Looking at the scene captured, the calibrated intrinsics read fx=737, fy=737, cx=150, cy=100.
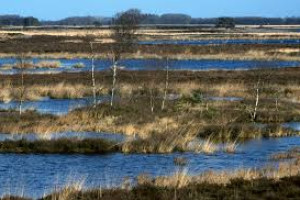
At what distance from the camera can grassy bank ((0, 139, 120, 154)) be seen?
1021 inches

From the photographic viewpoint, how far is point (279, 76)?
56.6 meters

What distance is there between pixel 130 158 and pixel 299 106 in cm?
1694

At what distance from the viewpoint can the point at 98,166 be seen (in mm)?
23172

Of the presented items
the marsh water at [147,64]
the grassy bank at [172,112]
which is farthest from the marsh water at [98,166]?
the marsh water at [147,64]

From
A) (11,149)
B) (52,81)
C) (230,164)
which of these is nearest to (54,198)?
(230,164)

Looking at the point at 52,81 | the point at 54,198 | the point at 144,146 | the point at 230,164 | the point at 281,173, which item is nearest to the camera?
the point at 54,198

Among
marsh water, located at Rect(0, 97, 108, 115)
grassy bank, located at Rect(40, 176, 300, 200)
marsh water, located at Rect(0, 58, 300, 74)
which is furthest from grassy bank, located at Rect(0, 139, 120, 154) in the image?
marsh water, located at Rect(0, 58, 300, 74)

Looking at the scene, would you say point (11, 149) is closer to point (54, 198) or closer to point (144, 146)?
point (144, 146)

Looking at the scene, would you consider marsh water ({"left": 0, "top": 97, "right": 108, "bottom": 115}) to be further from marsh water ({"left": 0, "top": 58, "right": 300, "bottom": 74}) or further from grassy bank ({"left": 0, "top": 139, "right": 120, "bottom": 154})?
marsh water ({"left": 0, "top": 58, "right": 300, "bottom": 74})

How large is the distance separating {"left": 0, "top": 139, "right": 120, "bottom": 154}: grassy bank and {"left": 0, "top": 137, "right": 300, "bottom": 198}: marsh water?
2.01ft

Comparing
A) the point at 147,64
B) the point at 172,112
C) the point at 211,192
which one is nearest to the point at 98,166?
the point at 211,192

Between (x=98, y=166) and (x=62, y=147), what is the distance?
334 cm

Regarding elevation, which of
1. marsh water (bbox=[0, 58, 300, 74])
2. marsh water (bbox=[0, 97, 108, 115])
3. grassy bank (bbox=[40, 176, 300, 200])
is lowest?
marsh water (bbox=[0, 58, 300, 74])

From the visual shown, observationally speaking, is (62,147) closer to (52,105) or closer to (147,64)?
(52,105)
